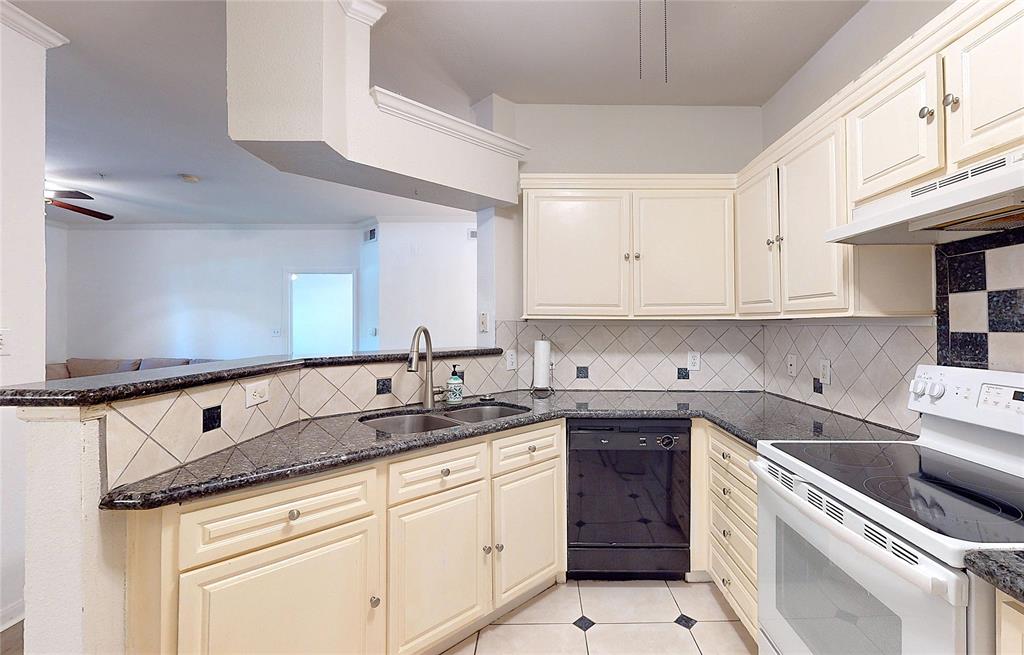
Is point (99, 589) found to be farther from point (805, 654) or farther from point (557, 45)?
point (557, 45)

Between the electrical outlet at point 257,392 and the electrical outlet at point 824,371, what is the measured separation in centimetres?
242


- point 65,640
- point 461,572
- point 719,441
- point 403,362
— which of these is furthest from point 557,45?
point 65,640

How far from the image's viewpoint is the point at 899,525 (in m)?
0.96

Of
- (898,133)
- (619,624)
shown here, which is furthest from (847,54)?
(619,624)

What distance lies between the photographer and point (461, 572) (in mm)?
1766

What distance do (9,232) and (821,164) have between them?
131 inches

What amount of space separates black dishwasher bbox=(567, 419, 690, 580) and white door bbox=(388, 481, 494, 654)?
20.7 inches

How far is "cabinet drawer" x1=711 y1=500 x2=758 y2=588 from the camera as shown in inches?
67.6

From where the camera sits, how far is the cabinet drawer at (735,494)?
1729 mm

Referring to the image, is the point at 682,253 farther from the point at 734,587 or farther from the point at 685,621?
the point at 685,621

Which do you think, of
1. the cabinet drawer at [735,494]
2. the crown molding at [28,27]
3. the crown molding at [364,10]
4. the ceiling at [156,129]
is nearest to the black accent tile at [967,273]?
the cabinet drawer at [735,494]

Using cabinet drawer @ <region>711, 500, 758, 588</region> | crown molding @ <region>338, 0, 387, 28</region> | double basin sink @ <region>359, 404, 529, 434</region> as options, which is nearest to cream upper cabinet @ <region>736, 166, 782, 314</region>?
cabinet drawer @ <region>711, 500, 758, 588</region>

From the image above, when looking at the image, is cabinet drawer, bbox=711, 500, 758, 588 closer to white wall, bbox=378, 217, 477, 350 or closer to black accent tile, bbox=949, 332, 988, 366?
black accent tile, bbox=949, 332, 988, 366

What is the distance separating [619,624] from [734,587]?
19.6 inches
